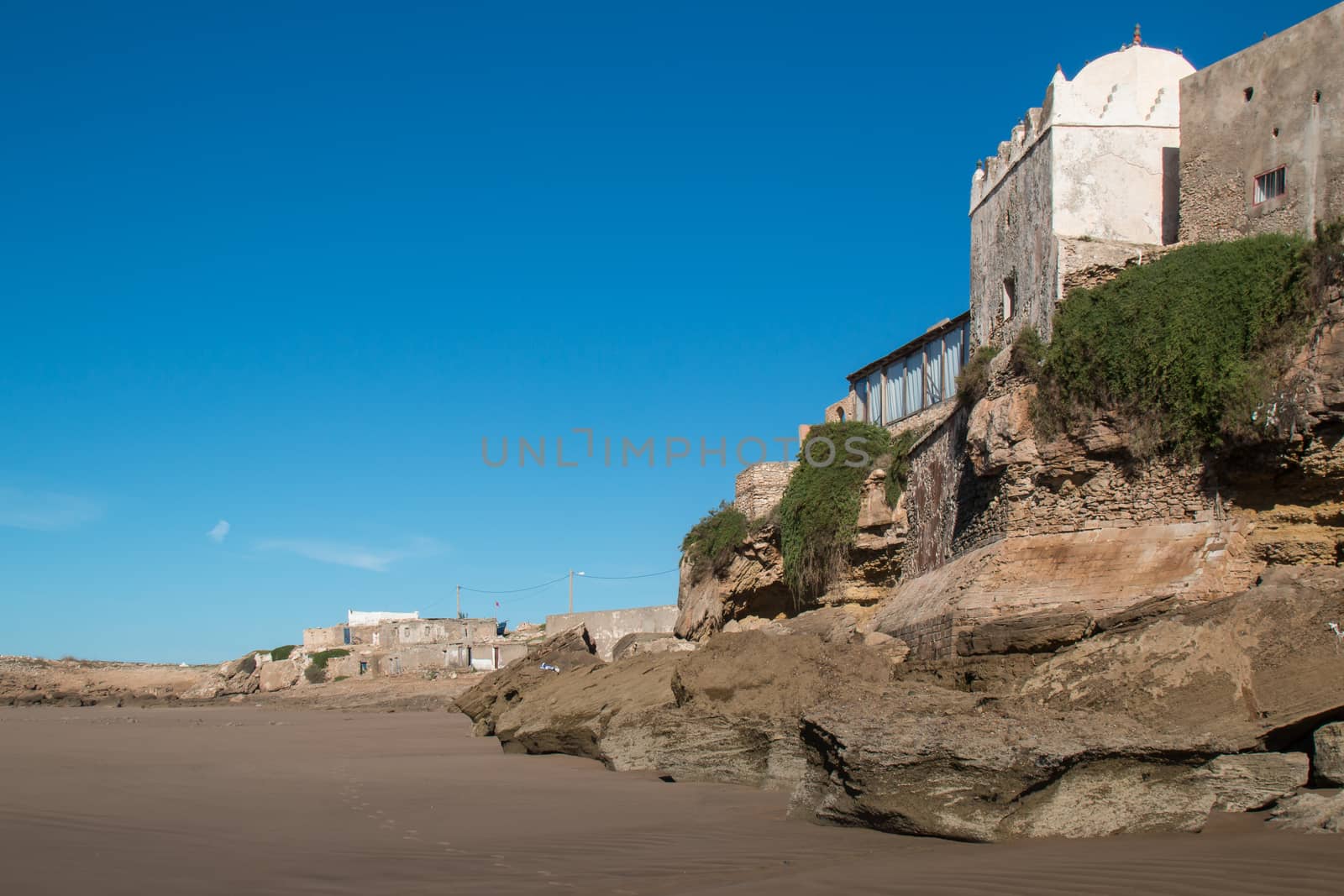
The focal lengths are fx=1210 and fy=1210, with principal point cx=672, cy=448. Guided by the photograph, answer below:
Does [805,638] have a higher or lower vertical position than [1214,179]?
lower

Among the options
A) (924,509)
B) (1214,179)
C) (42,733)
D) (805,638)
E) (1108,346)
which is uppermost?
(1214,179)

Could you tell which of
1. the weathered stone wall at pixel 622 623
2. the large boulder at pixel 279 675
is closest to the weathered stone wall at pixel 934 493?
the weathered stone wall at pixel 622 623

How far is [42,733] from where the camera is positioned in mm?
20500

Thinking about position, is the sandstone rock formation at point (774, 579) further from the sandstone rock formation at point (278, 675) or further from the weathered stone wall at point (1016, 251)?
the sandstone rock formation at point (278, 675)

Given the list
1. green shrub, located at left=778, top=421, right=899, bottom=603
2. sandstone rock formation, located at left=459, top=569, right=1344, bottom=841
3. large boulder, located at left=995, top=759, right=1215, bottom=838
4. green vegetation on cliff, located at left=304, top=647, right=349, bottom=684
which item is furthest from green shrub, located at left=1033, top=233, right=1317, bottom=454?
green vegetation on cliff, located at left=304, top=647, right=349, bottom=684

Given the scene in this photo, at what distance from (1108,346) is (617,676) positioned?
7461mm

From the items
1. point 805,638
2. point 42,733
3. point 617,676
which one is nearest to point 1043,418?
point 805,638

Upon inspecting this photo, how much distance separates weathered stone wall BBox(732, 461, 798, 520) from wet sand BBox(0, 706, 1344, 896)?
17.8 m

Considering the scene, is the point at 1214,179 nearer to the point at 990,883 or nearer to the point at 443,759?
the point at 443,759

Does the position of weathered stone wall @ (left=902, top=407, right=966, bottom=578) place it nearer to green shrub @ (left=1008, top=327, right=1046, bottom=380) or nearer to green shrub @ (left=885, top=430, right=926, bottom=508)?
green shrub @ (left=885, top=430, right=926, bottom=508)

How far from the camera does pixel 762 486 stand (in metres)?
30.6

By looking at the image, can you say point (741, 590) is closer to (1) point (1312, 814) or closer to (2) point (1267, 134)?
(2) point (1267, 134)

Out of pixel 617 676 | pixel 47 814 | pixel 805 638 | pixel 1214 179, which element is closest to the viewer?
pixel 47 814

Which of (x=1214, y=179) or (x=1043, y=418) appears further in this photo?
(x=1214, y=179)
